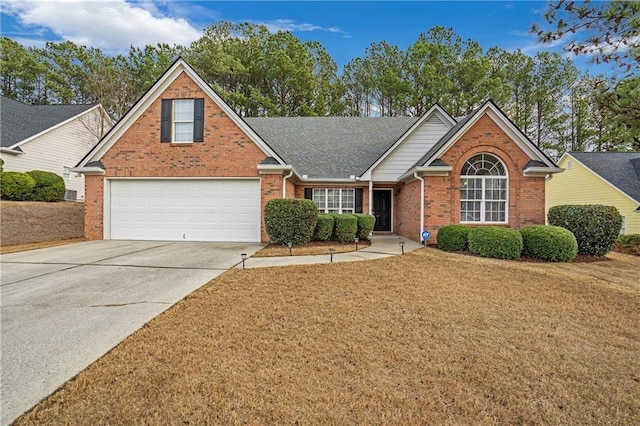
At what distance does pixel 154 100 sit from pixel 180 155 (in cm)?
238

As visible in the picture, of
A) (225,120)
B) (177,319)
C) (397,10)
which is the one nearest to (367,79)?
(397,10)

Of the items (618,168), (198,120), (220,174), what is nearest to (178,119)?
(198,120)

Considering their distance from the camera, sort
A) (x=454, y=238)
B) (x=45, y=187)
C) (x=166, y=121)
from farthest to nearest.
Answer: (x=45, y=187) → (x=166, y=121) → (x=454, y=238)

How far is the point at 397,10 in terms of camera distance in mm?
11555

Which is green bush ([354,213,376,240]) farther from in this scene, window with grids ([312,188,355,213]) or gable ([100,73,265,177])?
gable ([100,73,265,177])

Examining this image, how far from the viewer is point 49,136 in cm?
1870

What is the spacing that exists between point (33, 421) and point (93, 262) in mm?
6741

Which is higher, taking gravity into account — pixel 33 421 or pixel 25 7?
pixel 25 7

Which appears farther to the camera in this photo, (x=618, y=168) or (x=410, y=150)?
(x=618, y=168)

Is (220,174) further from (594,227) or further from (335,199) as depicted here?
(594,227)

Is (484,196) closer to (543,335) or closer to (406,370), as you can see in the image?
(543,335)

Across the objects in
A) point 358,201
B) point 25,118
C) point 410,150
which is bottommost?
point 358,201

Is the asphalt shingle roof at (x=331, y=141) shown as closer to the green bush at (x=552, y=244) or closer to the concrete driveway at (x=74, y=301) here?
the concrete driveway at (x=74, y=301)

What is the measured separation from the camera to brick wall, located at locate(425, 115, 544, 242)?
11672mm
